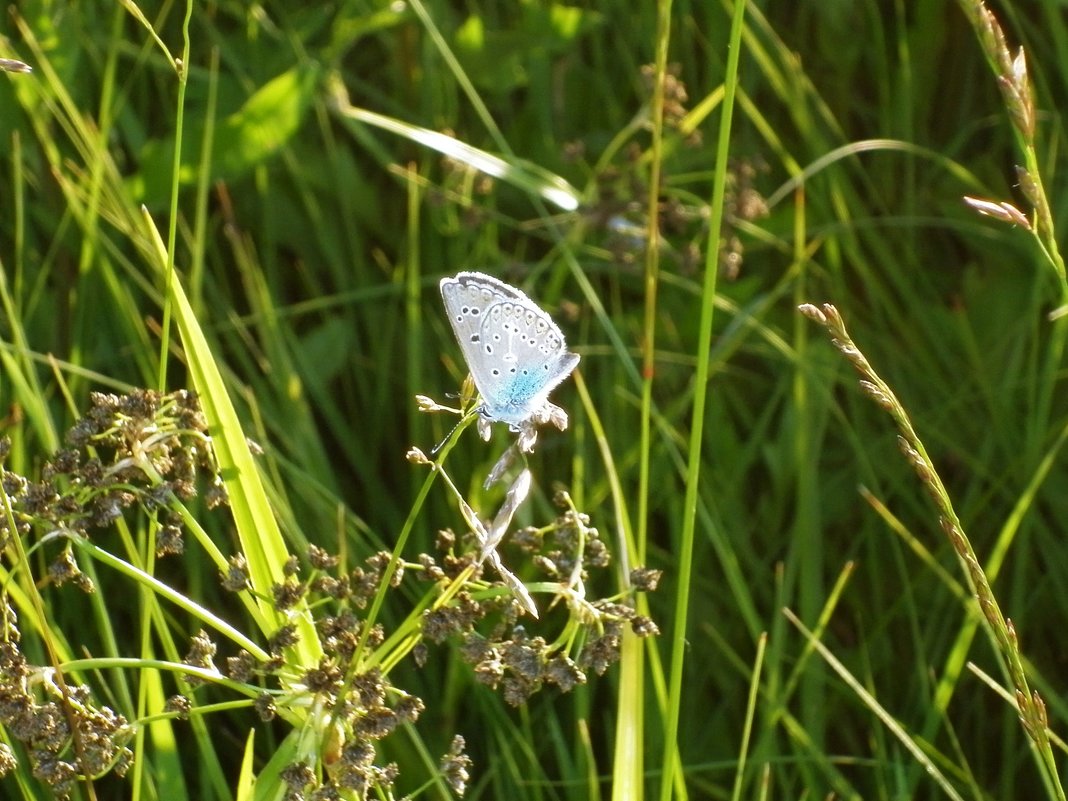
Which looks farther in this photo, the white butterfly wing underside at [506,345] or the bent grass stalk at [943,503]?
the white butterfly wing underside at [506,345]

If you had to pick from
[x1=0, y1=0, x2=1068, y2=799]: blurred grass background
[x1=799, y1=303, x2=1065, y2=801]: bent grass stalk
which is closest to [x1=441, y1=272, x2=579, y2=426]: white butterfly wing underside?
[x1=799, y1=303, x2=1065, y2=801]: bent grass stalk

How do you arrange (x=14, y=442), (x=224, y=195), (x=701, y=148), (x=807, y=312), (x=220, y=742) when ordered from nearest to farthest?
(x=807, y=312), (x=14, y=442), (x=220, y=742), (x=224, y=195), (x=701, y=148)

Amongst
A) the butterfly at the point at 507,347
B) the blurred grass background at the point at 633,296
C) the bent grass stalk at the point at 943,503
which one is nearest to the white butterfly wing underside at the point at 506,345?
the butterfly at the point at 507,347

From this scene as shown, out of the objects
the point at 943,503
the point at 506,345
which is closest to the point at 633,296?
the point at 506,345

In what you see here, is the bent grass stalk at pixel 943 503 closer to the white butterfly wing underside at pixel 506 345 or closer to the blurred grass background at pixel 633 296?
the white butterfly wing underside at pixel 506 345

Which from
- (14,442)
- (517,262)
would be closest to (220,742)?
(14,442)

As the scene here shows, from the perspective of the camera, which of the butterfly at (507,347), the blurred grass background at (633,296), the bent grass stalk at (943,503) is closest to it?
the bent grass stalk at (943,503)

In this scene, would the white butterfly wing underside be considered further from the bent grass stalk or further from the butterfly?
the bent grass stalk

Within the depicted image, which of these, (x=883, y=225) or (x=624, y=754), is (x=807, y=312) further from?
(x=883, y=225)
